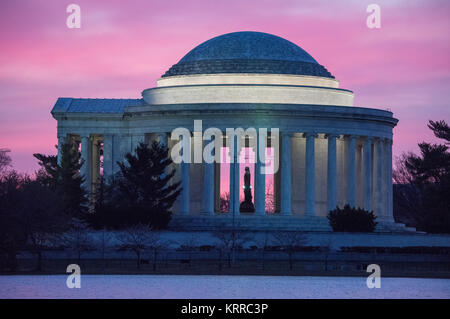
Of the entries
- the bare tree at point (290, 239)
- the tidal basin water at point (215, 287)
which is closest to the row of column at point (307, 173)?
the bare tree at point (290, 239)

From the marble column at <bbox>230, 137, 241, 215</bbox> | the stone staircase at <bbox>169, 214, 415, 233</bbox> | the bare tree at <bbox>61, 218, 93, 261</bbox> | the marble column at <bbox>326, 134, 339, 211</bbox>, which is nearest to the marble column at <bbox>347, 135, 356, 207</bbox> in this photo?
the marble column at <bbox>326, 134, 339, 211</bbox>

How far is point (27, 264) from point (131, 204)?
75.3 feet

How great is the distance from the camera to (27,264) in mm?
104625

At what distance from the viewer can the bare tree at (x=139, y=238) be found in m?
111

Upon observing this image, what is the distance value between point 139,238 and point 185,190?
23.2 meters

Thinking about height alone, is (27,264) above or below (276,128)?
below

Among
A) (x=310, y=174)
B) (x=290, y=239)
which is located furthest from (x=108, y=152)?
(x=290, y=239)

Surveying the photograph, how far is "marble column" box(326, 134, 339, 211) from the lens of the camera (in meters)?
136

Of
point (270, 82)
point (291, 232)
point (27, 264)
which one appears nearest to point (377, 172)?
point (270, 82)

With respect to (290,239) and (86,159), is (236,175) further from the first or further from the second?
(86,159)

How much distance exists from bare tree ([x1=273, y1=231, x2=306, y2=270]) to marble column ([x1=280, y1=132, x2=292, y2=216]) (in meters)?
12.7

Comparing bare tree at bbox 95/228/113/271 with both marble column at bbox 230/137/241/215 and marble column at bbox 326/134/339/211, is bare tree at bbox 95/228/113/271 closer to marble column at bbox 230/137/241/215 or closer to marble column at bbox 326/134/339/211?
marble column at bbox 230/137/241/215
